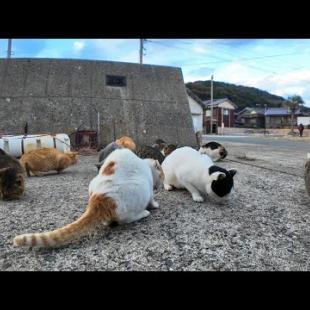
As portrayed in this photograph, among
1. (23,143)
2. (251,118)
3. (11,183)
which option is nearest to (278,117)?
(251,118)

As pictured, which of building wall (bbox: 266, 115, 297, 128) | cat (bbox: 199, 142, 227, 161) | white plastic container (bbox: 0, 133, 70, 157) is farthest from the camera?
building wall (bbox: 266, 115, 297, 128)

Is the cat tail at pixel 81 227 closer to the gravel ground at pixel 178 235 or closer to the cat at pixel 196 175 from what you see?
the gravel ground at pixel 178 235

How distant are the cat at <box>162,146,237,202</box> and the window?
23.8 ft

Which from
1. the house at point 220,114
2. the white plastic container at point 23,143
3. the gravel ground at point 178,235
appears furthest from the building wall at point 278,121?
the gravel ground at point 178,235

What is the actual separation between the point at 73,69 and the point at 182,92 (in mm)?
3638

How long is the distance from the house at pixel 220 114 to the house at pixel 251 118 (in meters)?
5.04

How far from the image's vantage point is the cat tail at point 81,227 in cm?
207

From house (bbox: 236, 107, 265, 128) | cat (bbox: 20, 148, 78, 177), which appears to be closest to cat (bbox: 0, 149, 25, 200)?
cat (bbox: 20, 148, 78, 177)

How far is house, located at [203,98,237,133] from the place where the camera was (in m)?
36.0

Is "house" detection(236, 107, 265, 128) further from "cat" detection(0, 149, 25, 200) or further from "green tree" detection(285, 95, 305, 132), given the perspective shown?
"cat" detection(0, 149, 25, 200)

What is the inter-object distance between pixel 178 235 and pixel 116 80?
8956 millimetres

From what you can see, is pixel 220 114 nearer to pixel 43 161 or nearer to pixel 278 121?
pixel 278 121

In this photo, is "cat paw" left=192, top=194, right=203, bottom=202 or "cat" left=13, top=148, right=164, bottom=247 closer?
"cat" left=13, top=148, right=164, bottom=247

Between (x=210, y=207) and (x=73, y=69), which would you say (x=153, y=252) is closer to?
(x=210, y=207)
